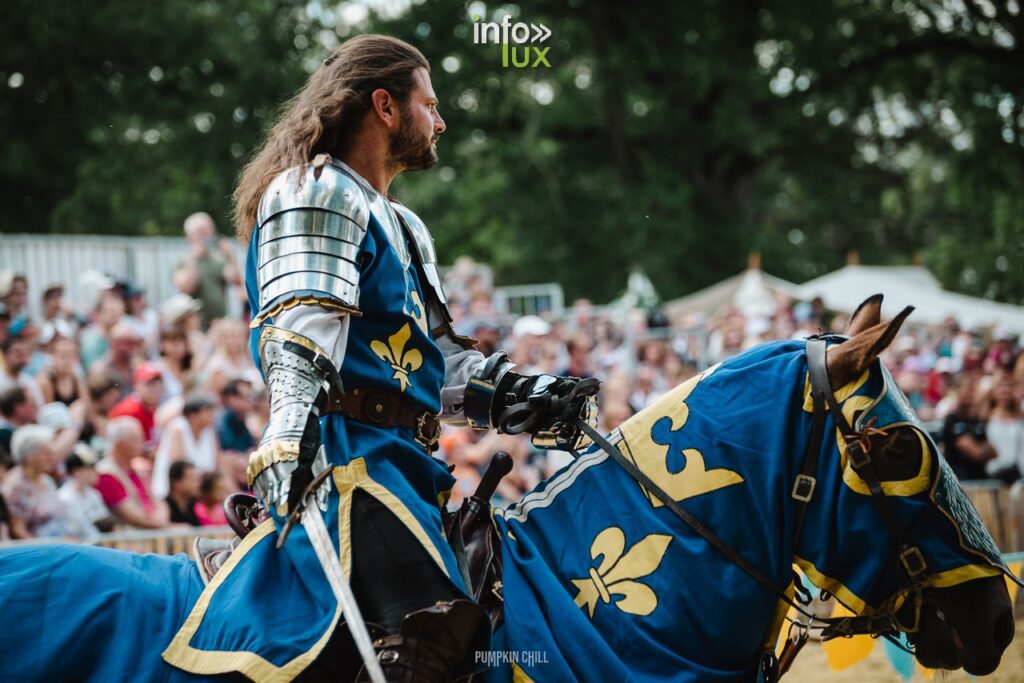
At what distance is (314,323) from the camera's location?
8.00ft

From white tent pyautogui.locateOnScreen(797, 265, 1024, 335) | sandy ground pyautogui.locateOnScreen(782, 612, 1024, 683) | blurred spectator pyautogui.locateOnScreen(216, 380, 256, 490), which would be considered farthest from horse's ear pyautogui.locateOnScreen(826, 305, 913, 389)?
white tent pyautogui.locateOnScreen(797, 265, 1024, 335)

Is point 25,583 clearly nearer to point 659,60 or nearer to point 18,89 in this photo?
point 659,60

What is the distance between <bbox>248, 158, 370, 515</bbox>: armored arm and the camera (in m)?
2.35

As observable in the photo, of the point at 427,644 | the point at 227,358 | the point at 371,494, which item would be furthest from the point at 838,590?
the point at 227,358

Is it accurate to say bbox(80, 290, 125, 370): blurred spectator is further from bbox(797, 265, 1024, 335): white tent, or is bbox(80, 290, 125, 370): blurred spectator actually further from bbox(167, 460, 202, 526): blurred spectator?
bbox(797, 265, 1024, 335): white tent

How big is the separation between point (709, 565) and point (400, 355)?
2.96 feet

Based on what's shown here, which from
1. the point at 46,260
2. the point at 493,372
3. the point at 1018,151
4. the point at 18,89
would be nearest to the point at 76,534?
the point at 493,372

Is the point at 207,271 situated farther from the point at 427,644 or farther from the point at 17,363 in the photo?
the point at 427,644

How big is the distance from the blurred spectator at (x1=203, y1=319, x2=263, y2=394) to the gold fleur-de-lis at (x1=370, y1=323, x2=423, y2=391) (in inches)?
215

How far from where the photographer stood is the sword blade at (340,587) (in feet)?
7.26

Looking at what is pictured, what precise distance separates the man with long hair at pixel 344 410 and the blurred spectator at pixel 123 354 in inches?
226

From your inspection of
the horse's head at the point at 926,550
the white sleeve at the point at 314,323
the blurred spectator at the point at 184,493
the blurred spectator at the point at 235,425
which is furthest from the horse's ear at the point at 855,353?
the blurred spectator at the point at 235,425

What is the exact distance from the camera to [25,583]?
2465 mm

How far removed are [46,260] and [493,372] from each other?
8.63m
